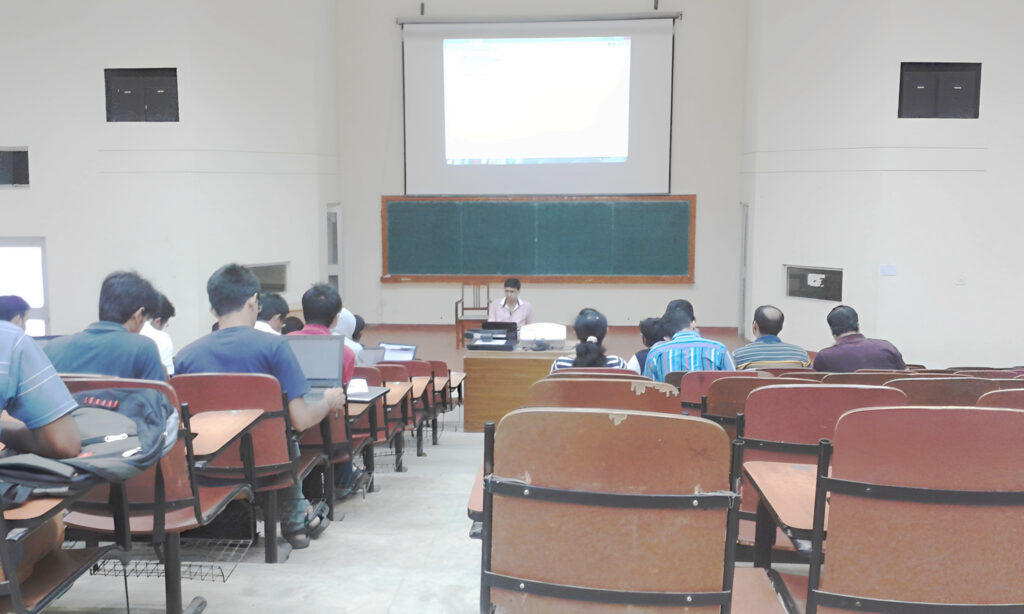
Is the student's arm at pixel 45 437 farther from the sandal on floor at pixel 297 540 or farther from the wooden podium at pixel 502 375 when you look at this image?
the wooden podium at pixel 502 375

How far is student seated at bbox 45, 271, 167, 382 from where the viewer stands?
8.89ft

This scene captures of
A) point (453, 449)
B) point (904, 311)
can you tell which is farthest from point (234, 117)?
point (904, 311)

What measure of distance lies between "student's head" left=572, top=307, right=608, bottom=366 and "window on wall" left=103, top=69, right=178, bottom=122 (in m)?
6.80

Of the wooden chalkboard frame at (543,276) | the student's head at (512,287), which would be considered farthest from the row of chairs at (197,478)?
the wooden chalkboard frame at (543,276)

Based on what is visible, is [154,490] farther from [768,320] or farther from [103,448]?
[768,320]

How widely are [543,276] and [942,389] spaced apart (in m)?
8.65

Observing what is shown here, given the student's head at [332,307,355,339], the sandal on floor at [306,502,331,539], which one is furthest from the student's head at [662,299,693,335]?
the student's head at [332,307,355,339]

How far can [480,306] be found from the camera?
11492mm

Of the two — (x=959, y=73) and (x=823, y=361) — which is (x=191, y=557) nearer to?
(x=823, y=361)

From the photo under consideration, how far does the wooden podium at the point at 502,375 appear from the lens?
6180mm

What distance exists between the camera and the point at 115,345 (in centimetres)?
272

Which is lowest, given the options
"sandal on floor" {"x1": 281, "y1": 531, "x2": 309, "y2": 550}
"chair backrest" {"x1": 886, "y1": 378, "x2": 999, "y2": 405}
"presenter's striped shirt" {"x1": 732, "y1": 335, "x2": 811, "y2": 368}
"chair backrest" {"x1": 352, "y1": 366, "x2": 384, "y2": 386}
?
"sandal on floor" {"x1": 281, "y1": 531, "x2": 309, "y2": 550}

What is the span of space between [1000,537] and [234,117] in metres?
9.19

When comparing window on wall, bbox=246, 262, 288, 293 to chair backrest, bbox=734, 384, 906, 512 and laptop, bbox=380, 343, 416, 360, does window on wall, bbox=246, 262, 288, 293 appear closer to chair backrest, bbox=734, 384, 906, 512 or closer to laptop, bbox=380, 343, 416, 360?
laptop, bbox=380, 343, 416, 360
